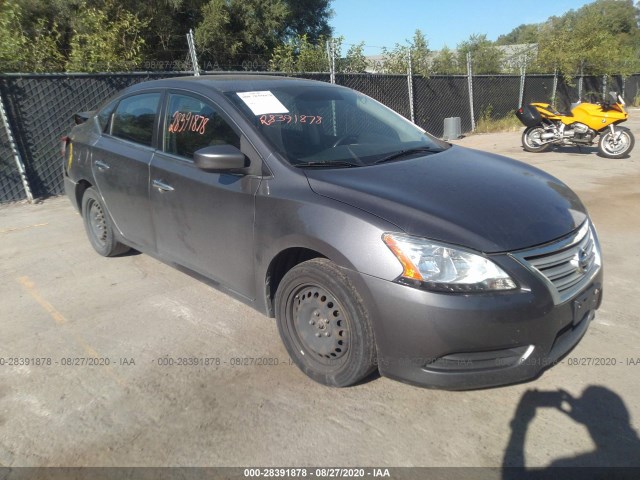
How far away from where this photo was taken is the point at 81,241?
5.46m

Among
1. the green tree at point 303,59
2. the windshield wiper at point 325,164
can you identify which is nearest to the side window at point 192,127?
the windshield wiper at point 325,164

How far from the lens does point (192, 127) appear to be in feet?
11.1

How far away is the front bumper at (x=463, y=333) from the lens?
2.18 meters

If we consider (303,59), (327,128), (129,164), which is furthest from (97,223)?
(303,59)

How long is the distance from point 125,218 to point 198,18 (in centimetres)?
1676

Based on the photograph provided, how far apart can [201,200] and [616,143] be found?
9439 mm

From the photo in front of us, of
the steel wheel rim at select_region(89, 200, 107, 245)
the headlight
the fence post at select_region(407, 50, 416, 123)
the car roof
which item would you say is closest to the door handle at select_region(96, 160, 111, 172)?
the steel wheel rim at select_region(89, 200, 107, 245)

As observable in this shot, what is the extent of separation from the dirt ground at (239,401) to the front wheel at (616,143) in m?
6.92

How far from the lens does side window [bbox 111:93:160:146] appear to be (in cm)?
379

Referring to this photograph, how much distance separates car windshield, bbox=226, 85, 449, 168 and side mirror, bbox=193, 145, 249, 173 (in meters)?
0.23

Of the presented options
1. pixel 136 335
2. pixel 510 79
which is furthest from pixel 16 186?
pixel 510 79

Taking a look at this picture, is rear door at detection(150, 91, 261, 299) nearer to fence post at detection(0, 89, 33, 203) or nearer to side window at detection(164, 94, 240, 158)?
side window at detection(164, 94, 240, 158)

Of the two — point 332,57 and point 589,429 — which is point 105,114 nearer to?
point 589,429

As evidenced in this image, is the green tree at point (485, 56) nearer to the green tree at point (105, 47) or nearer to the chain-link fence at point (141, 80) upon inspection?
A: the chain-link fence at point (141, 80)
